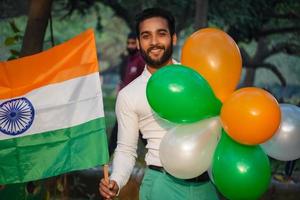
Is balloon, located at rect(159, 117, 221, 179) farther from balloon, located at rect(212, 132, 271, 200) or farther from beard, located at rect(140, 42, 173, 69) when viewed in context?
beard, located at rect(140, 42, 173, 69)

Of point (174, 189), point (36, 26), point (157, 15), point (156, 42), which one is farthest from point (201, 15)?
point (174, 189)

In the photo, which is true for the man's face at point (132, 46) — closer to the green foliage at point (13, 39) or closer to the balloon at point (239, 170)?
the green foliage at point (13, 39)

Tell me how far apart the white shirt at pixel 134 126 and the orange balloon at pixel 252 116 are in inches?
17.6

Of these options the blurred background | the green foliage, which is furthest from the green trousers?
the green foliage

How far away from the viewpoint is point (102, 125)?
3.12 meters

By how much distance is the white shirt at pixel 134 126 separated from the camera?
2.93 m

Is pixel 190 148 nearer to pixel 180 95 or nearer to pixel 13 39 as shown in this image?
pixel 180 95

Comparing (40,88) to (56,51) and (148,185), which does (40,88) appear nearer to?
(56,51)

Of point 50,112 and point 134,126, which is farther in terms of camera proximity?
point 50,112

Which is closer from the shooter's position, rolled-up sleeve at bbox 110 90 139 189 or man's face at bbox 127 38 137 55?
rolled-up sleeve at bbox 110 90 139 189

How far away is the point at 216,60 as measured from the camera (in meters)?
2.79

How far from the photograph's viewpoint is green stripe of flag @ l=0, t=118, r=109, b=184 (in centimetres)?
314

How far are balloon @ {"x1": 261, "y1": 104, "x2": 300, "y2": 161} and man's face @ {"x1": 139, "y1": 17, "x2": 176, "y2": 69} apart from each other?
0.66 meters

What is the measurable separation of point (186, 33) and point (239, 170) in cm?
927
